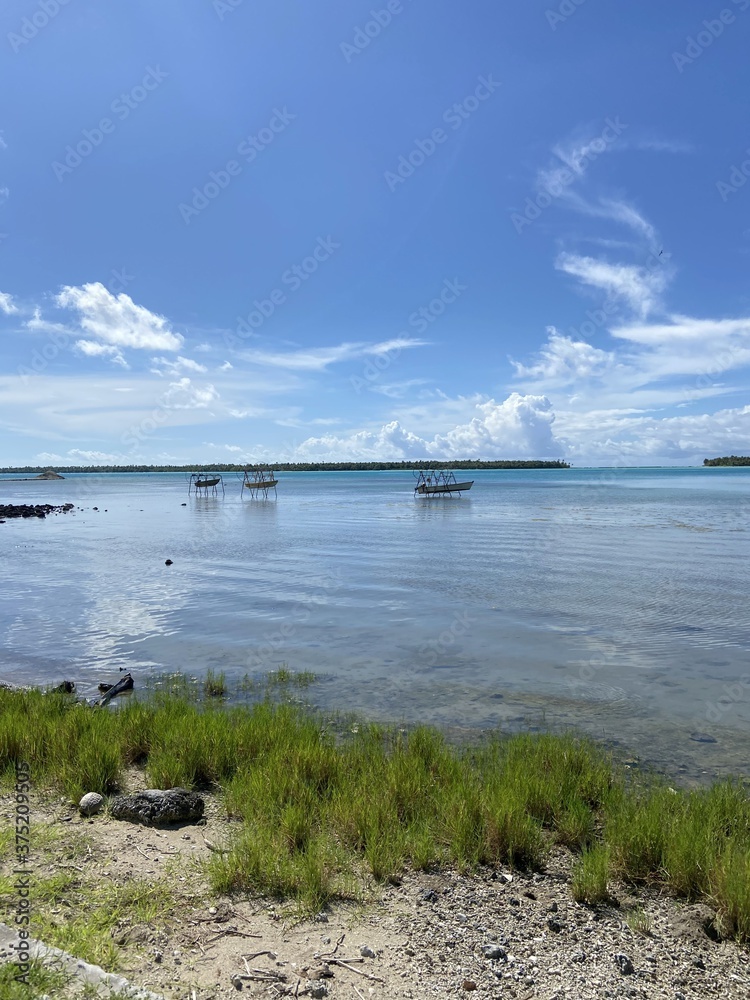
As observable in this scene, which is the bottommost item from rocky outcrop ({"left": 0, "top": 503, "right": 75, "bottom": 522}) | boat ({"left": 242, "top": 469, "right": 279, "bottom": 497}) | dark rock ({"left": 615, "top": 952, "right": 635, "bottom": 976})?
dark rock ({"left": 615, "top": 952, "right": 635, "bottom": 976})

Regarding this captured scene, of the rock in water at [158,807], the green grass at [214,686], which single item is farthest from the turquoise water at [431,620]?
the rock in water at [158,807]

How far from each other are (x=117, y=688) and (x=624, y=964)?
8.82 m

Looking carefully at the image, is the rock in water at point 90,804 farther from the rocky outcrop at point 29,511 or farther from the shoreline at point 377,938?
the rocky outcrop at point 29,511

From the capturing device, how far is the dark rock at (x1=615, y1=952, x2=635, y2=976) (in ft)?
13.5

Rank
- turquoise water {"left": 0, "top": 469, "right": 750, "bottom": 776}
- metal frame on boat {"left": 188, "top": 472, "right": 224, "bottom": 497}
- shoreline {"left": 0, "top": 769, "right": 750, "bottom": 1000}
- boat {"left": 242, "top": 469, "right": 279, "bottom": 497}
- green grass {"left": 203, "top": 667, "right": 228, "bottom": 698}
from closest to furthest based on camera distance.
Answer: shoreline {"left": 0, "top": 769, "right": 750, "bottom": 1000}
turquoise water {"left": 0, "top": 469, "right": 750, "bottom": 776}
green grass {"left": 203, "top": 667, "right": 228, "bottom": 698}
boat {"left": 242, "top": 469, "right": 279, "bottom": 497}
metal frame on boat {"left": 188, "top": 472, "right": 224, "bottom": 497}

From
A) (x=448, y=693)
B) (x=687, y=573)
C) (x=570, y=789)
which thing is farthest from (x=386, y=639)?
(x=687, y=573)

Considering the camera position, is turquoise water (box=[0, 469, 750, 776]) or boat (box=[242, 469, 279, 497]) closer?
turquoise water (box=[0, 469, 750, 776])

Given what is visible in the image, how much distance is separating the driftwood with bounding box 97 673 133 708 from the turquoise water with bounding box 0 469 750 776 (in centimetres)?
105

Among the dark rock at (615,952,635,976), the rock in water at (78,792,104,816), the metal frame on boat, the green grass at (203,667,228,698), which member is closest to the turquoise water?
the green grass at (203,667,228,698)

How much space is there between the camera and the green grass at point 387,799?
16.5ft

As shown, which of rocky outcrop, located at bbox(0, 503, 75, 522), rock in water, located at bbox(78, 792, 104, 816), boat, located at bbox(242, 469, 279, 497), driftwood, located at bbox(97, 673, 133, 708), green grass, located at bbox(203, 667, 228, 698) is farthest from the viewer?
boat, located at bbox(242, 469, 279, 497)

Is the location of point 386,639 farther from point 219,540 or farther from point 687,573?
point 219,540

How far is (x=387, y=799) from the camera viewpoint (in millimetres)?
6145

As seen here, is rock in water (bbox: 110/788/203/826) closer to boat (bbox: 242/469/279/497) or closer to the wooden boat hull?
the wooden boat hull
